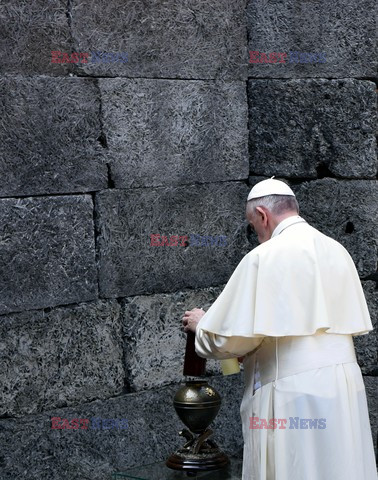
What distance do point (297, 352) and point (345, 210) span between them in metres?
2.08

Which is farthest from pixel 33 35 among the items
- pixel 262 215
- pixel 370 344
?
pixel 370 344

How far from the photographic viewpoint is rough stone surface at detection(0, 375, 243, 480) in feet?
19.3

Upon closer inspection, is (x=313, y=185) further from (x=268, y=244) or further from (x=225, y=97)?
(x=268, y=244)

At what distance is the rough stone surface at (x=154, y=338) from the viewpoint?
21.0 ft

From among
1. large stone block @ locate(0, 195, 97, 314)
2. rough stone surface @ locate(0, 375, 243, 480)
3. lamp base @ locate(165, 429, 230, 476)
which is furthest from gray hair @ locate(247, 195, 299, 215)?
rough stone surface @ locate(0, 375, 243, 480)

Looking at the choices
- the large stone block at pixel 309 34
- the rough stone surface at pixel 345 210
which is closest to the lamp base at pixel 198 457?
the rough stone surface at pixel 345 210

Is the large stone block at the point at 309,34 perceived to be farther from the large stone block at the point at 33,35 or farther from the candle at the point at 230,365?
the candle at the point at 230,365

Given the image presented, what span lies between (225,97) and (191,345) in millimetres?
2025

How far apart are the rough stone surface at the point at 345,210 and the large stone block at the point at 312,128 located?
8 cm

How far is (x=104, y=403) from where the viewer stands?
6.24 meters

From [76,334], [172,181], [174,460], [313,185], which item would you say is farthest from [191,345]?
[313,185]

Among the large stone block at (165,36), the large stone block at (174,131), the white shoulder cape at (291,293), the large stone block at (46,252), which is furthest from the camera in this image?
the large stone block at (174,131)

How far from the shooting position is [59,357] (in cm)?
608

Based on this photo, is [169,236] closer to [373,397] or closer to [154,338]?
[154,338]
